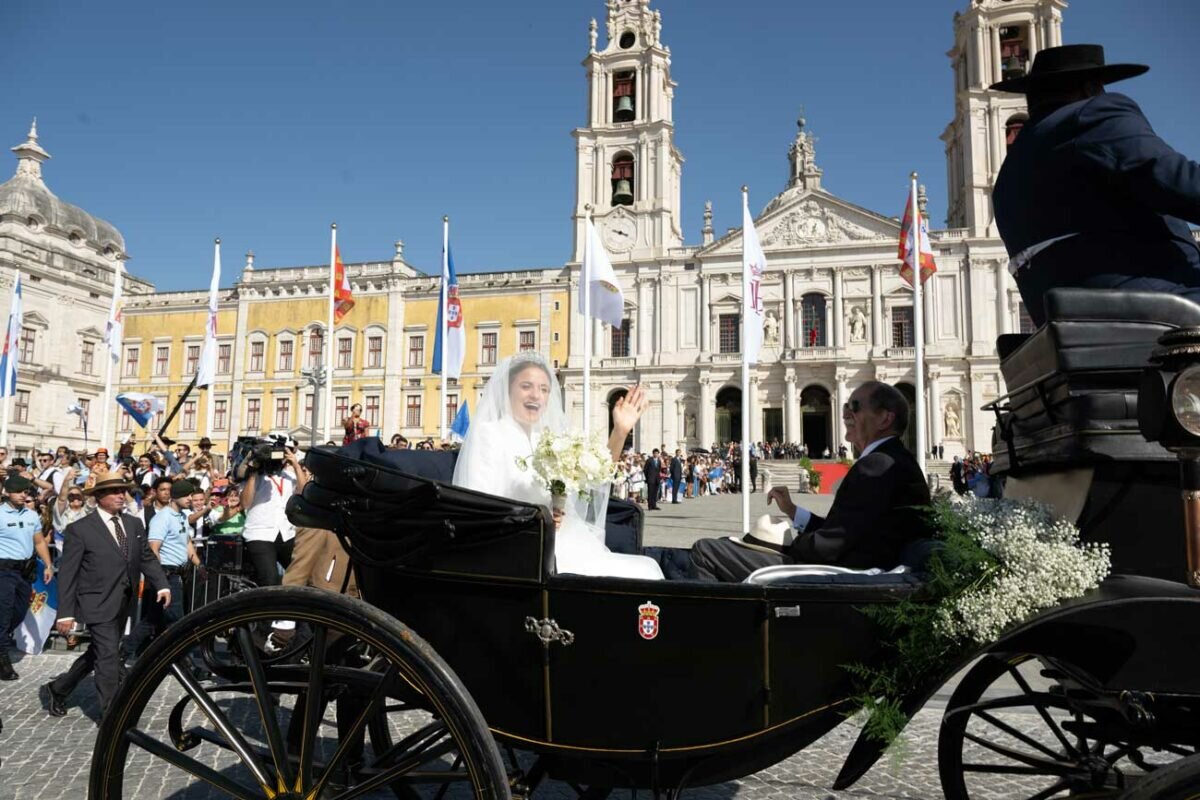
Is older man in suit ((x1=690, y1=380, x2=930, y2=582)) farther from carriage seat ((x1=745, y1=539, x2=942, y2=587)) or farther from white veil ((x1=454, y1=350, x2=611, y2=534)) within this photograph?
white veil ((x1=454, y1=350, x2=611, y2=534))

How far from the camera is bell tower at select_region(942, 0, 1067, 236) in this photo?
114ft

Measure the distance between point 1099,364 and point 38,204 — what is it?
163ft

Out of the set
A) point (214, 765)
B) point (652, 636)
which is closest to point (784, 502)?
point (652, 636)

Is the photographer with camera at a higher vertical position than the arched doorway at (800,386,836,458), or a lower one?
lower

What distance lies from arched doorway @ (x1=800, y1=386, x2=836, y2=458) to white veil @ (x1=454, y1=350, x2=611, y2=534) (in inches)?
1347

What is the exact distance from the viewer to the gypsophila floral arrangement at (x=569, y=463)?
2.78 m

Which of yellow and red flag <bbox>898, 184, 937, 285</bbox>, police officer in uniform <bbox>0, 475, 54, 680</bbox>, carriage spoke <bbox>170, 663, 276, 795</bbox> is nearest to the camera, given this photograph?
carriage spoke <bbox>170, 663, 276, 795</bbox>

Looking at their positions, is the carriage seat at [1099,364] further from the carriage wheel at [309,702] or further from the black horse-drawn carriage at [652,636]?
the carriage wheel at [309,702]

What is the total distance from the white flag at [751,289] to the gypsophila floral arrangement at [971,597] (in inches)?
442

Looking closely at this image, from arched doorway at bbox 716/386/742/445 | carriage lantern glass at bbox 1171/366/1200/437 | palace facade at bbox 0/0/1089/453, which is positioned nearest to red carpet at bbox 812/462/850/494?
palace facade at bbox 0/0/1089/453

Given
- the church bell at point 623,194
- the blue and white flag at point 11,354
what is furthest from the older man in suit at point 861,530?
the church bell at point 623,194

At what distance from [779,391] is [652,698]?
35524mm

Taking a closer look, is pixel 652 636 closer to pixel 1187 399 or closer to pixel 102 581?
pixel 1187 399

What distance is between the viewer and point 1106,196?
210 cm
